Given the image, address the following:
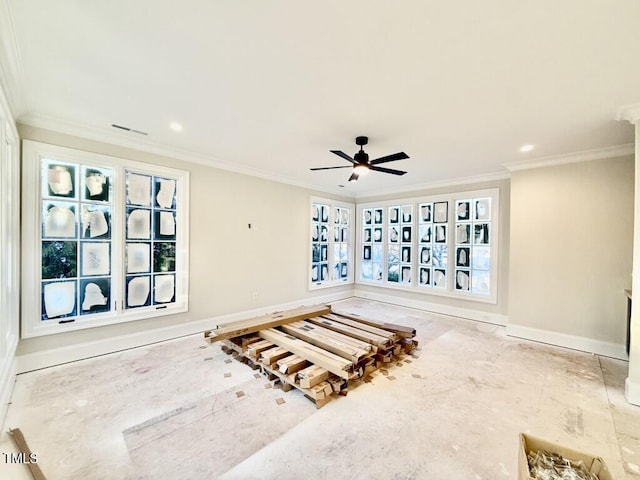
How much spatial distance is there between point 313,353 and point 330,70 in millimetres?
2514

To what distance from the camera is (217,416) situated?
2.16 metres

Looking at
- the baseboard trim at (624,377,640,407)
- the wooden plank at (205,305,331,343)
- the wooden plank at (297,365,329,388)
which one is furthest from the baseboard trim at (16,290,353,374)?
the baseboard trim at (624,377,640,407)

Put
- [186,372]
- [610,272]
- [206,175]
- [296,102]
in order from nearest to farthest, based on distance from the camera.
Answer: [296,102]
[186,372]
[610,272]
[206,175]

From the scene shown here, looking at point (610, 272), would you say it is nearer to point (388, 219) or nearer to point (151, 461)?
point (388, 219)

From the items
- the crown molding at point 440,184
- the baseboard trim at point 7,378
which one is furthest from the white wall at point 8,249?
the crown molding at point 440,184

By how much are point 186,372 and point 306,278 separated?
3217mm

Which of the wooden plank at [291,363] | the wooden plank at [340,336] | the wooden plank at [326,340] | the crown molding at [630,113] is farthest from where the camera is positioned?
the wooden plank at [340,336]

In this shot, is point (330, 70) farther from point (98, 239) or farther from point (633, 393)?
point (633, 393)

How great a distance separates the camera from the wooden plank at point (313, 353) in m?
2.46

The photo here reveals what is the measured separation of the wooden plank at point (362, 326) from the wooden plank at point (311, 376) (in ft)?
3.39

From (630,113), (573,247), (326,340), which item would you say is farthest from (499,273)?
(326,340)

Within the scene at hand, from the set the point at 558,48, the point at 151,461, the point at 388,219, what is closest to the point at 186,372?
the point at 151,461

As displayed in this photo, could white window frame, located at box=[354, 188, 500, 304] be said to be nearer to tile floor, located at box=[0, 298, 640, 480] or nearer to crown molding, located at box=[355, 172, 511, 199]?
crown molding, located at box=[355, 172, 511, 199]

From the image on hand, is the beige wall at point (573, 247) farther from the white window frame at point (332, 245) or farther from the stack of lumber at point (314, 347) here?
the white window frame at point (332, 245)
